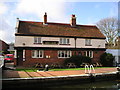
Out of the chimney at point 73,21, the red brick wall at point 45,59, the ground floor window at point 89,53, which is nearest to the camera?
the red brick wall at point 45,59

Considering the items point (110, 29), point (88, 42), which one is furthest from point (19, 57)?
point (110, 29)

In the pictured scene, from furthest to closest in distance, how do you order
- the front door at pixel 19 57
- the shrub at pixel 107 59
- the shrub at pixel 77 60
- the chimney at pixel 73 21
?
the chimney at pixel 73 21 < the shrub at pixel 107 59 < the shrub at pixel 77 60 < the front door at pixel 19 57

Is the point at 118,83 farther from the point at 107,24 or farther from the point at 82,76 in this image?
the point at 107,24

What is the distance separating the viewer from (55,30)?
27.0 meters

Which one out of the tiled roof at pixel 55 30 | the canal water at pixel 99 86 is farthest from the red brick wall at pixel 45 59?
the canal water at pixel 99 86

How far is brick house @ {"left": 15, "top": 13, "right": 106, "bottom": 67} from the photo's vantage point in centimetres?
2412

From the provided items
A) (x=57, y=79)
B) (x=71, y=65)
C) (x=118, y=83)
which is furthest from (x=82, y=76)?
(x=71, y=65)

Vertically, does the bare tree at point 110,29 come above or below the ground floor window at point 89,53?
above

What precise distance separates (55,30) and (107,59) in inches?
400

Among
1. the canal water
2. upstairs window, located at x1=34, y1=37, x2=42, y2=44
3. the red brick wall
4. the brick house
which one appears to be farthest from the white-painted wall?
the canal water

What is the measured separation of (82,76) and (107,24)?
32036 millimetres

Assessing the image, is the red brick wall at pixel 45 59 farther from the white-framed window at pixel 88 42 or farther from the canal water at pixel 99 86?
the canal water at pixel 99 86

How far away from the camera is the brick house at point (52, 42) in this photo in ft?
79.2

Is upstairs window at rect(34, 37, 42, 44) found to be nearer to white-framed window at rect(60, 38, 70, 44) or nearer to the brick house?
the brick house
